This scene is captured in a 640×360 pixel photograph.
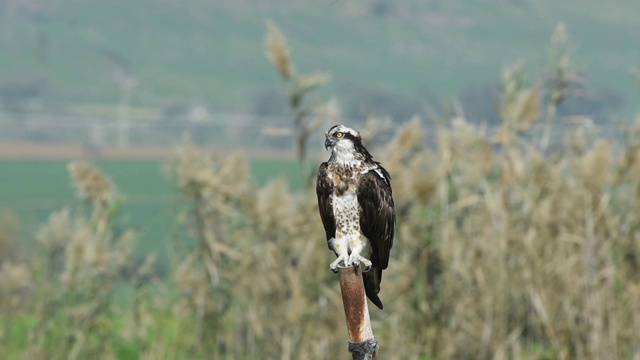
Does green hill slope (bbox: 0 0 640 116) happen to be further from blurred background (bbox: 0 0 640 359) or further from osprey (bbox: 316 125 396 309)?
osprey (bbox: 316 125 396 309)

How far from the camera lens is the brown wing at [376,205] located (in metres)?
3.41

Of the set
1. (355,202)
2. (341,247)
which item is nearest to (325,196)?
(355,202)

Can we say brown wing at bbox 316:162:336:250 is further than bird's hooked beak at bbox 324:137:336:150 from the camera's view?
Yes

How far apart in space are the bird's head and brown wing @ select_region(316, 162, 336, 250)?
2.9 inches

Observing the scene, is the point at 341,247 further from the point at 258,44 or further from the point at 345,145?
the point at 258,44

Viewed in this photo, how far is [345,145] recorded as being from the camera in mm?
3326

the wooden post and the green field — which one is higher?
the green field

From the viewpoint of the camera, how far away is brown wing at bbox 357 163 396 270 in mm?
3406

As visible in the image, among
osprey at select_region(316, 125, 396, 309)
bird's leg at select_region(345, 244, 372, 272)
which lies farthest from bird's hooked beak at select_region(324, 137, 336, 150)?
bird's leg at select_region(345, 244, 372, 272)

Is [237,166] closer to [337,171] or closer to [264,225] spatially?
[264,225]

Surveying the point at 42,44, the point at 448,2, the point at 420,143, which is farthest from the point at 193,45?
the point at 420,143

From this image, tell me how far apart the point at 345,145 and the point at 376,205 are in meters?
0.22

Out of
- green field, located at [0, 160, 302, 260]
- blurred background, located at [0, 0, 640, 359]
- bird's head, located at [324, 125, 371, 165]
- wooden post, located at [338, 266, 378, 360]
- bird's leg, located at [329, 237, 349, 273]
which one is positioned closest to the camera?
wooden post, located at [338, 266, 378, 360]

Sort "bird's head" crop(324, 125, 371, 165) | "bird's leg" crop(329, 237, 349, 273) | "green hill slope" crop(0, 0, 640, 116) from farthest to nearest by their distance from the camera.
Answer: "green hill slope" crop(0, 0, 640, 116), "bird's leg" crop(329, 237, 349, 273), "bird's head" crop(324, 125, 371, 165)
